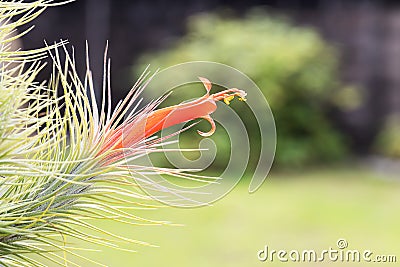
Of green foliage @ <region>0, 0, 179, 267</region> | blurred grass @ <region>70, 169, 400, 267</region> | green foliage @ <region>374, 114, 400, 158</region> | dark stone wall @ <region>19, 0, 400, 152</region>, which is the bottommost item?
green foliage @ <region>0, 0, 179, 267</region>

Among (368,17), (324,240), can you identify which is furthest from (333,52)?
(324,240)

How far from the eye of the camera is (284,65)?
392 inches

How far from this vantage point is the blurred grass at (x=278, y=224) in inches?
262

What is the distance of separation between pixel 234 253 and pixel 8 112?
584cm

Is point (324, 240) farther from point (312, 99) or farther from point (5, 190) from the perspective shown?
point (5, 190)

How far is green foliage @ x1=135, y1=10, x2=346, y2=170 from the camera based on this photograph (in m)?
9.84

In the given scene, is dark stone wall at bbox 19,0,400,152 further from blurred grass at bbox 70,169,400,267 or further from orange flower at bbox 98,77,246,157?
orange flower at bbox 98,77,246,157

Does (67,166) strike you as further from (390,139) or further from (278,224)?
(390,139)

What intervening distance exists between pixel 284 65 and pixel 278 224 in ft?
9.64

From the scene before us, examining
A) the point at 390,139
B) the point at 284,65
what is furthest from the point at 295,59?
the point at 390,139

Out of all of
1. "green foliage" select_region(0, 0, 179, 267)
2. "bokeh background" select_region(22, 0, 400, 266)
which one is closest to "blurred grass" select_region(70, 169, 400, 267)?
"bokeh background" select_region(22, 0, 400, 266)

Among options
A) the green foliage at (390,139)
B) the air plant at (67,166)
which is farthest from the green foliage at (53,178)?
the green foliage at (390,139)

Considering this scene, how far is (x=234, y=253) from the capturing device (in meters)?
6.73

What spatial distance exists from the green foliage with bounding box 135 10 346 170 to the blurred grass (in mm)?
750
